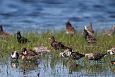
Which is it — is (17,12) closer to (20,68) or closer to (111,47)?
(111,47)

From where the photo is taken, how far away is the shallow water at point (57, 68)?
15.4 m

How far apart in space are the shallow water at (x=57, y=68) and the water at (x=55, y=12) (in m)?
11.5

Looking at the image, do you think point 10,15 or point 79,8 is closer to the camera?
point 10,15

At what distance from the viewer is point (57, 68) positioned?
52.9ft

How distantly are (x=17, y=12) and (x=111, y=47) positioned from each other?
17117 millimetres

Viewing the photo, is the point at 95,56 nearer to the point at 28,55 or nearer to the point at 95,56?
the point at 95,56

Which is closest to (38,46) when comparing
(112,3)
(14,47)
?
(14,47)

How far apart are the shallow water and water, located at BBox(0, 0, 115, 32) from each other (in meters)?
11.5

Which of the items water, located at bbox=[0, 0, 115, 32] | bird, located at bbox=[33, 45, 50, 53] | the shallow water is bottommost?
water, located at bbox=[0, 0, 115, 32]

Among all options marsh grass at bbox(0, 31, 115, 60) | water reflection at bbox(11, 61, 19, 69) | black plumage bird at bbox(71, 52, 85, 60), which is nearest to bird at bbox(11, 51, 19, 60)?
water reflection at bbox(11, 61, 19, 69)

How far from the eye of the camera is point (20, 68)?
1620cm

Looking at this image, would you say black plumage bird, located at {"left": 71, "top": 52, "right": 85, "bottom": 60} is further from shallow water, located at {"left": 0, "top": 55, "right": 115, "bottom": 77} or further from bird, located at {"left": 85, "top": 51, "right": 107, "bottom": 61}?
bird, located at {"left": 85, "top": 51, "right": 107, "bottom": 61}

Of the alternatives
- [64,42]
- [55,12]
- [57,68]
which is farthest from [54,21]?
[57,68]

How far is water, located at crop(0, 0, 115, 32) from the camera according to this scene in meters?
30.4
